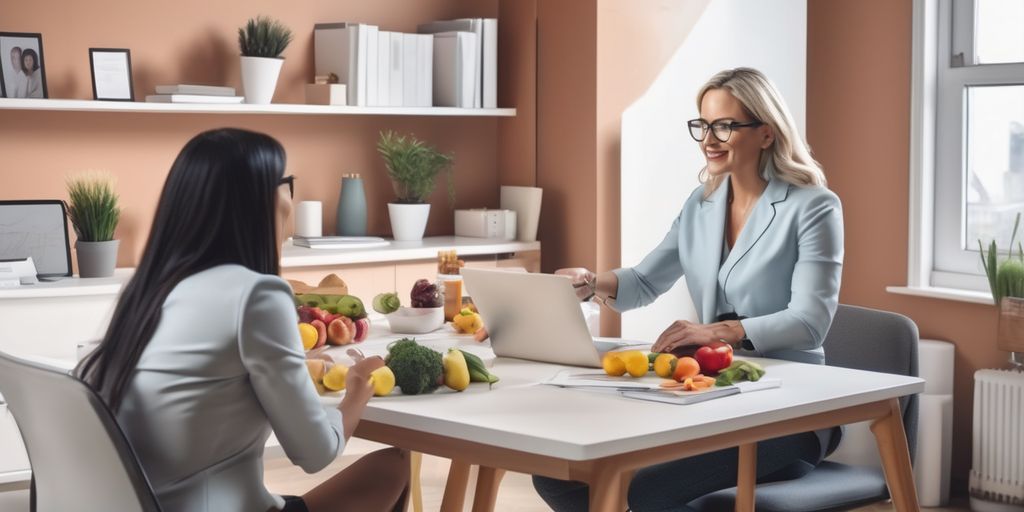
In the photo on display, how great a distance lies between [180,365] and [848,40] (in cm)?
346

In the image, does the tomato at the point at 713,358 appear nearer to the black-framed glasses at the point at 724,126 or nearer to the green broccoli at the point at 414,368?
the green broccoli at the point at 414,368

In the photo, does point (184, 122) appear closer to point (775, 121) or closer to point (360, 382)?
point (775, 121)

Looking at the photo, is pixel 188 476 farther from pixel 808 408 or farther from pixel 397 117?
pixel 397 117

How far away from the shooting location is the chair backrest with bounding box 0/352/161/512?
1.74 m

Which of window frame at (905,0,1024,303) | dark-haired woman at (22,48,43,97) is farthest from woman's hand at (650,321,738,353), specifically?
dark-haired woman at (22,48,43,97)

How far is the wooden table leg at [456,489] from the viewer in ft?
8.81

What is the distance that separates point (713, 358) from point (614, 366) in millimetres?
194

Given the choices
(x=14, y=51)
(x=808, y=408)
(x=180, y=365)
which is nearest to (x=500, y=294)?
(x=808, y=408)

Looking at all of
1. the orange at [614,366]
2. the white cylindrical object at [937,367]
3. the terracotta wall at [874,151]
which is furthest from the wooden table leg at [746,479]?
the terracotta wall at [874,151]

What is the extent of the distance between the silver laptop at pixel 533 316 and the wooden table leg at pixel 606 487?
Result: 1.77ft

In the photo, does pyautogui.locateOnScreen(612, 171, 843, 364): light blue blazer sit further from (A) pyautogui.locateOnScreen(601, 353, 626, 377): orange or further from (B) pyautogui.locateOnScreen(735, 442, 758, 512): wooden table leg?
(A) pyautogui.locateOnScreen(601, 353, 626, 377): orange

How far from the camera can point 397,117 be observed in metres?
4.82

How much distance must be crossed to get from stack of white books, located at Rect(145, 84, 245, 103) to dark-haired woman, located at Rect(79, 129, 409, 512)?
85.9 inches

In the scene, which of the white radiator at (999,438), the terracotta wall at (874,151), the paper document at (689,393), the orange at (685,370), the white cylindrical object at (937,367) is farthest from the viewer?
the terracotta wall at (874,151)
